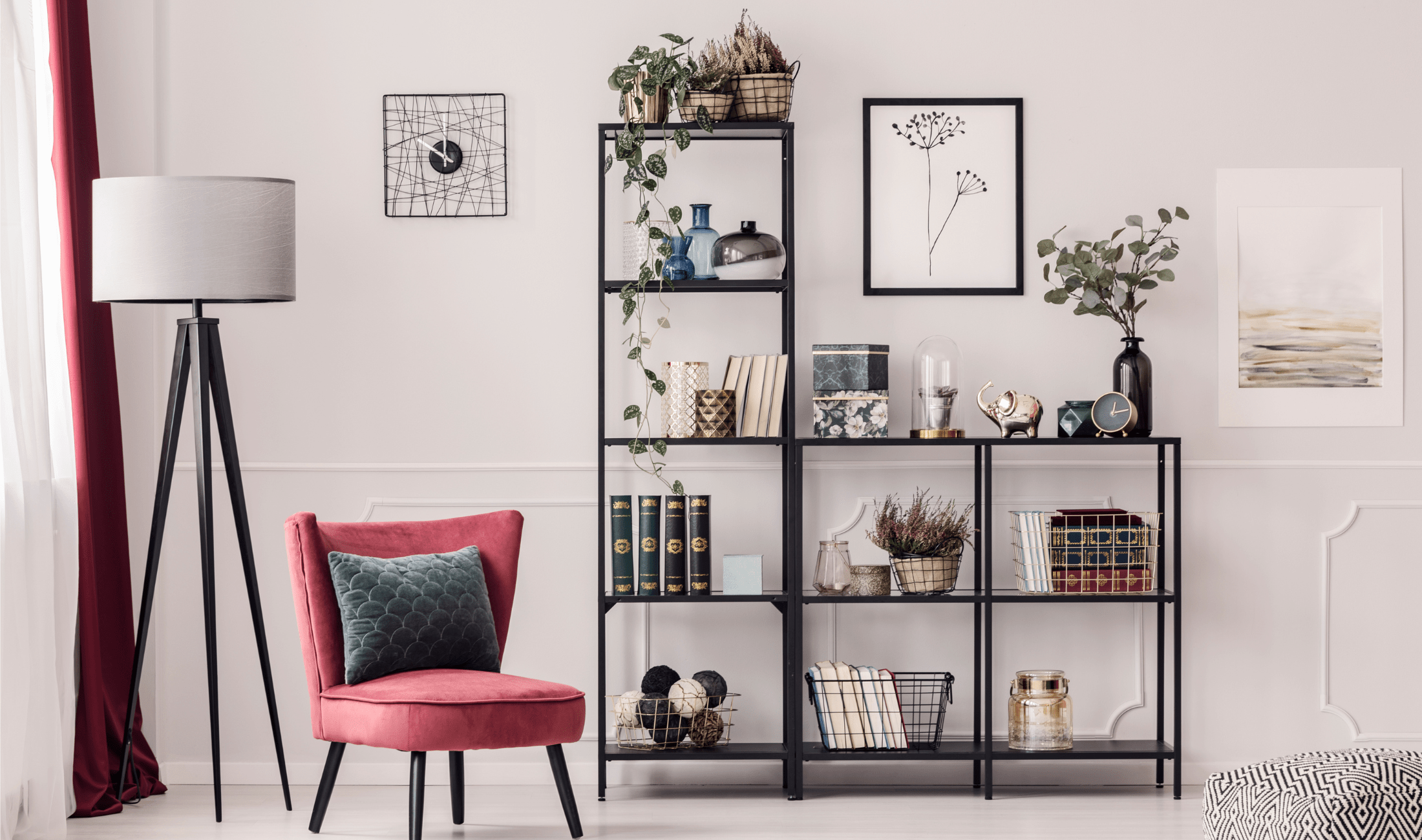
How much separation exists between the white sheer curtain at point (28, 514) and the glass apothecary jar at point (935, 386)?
7.32 ft

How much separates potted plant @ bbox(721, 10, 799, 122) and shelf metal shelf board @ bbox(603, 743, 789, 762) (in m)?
1.75

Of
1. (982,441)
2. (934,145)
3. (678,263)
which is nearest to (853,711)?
(982,441)

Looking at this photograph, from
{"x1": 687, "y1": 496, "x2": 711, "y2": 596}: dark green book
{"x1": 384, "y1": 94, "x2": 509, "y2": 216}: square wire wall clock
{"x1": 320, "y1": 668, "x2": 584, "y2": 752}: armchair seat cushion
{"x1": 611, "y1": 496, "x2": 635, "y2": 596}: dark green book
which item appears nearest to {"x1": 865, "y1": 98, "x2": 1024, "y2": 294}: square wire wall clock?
{"x1": 687, "y1": 496, "x2": 711, "y2": 596}: dark green book

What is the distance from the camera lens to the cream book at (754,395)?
3.22 meters

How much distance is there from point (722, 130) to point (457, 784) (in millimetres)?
1905

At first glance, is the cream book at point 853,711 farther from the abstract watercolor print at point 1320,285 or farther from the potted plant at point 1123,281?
the abstract watercolor print at point 1320,285

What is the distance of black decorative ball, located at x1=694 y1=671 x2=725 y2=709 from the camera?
10.5 feet

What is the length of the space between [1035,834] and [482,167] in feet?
7.89

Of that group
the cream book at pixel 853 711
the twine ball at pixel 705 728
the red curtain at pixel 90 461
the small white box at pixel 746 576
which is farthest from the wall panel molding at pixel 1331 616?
the red curtain at pixel 90 461

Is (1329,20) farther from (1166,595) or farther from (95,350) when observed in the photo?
(95,350)

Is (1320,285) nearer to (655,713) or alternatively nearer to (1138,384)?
(1138,384)

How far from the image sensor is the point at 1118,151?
3.44 metres

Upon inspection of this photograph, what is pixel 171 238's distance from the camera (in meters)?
2.83

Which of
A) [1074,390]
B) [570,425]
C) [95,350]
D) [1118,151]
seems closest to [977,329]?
[1074,390]
